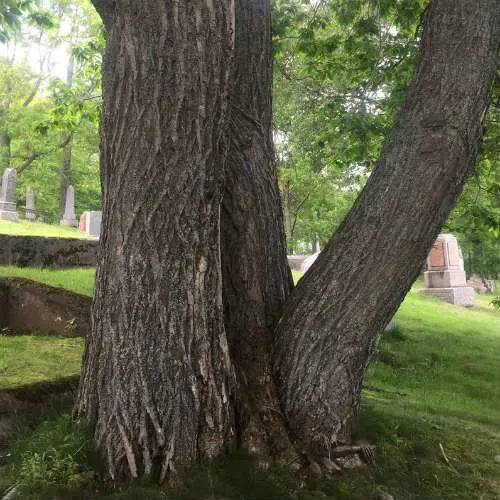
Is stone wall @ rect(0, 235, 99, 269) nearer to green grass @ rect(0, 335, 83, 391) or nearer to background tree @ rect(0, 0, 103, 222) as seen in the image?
green grass @ rect(0, 335, 83, 391)

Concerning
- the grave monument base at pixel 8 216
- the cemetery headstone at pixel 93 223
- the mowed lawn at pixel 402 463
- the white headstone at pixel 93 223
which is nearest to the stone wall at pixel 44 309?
the mowed lawn at pixel 402 463

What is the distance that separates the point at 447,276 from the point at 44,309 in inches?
675

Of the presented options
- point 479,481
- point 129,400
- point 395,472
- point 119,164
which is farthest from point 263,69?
point 479,481

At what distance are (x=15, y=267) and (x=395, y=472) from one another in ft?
19.6

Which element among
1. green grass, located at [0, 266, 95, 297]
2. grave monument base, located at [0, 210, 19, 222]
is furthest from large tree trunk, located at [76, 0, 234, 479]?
grave monument base, located at [0, 210, 19, 222]

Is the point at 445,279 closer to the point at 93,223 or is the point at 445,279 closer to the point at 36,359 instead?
the point at 93,223

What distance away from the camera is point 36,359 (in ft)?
13.9

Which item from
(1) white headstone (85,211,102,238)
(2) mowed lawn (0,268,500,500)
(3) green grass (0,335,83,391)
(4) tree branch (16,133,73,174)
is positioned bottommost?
(2) mowed lawn (0,268,500,500)

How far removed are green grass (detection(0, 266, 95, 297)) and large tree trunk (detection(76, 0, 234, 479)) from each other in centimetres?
370

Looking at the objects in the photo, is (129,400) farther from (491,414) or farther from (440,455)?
(491,414)

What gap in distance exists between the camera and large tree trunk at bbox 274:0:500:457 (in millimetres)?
3072

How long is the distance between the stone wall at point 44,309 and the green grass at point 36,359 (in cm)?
40

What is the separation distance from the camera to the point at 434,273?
20.2m

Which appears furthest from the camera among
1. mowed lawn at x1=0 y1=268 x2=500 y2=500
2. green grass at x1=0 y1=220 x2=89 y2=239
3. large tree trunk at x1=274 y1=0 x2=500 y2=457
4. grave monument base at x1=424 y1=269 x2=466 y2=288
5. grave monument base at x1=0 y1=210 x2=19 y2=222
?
grave monument base at x1=0 y1=210 x2=19 y2=222
